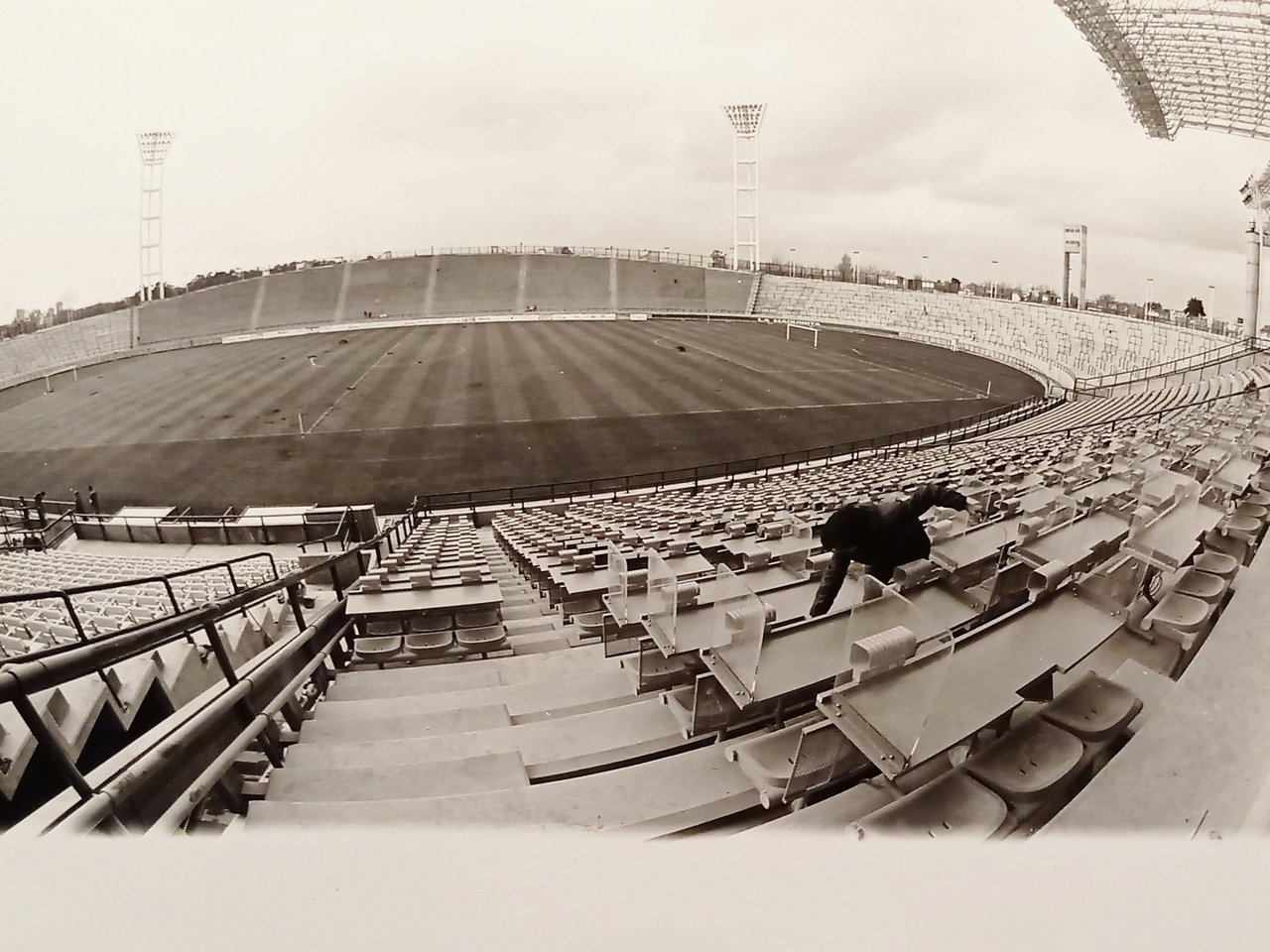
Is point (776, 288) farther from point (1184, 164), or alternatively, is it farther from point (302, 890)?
point (302, 890)

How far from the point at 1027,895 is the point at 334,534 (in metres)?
11.0

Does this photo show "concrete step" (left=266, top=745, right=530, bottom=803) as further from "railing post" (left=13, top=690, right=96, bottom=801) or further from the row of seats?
the row of seats

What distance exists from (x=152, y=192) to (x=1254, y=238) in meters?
28.6

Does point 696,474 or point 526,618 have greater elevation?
point 696,474

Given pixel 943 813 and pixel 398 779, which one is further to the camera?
pixel 398 779

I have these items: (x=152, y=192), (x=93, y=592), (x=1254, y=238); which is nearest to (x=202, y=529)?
(x=93, y=592)

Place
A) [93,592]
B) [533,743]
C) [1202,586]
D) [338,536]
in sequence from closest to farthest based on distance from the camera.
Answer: [533,743] < [1202,586] < [93,592] < [338,536]

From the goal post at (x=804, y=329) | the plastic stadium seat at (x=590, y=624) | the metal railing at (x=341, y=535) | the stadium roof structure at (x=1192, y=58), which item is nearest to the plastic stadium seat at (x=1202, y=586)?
the plastic stadium seat at (x=590, y=624)

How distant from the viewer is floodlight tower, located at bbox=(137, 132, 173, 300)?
379 cm

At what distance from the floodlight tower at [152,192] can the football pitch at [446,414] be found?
5.36 meters

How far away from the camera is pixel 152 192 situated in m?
7.83

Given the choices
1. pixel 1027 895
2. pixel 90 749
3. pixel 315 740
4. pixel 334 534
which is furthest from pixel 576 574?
pixel 334 534

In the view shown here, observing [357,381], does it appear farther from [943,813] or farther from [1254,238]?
[1254,238]

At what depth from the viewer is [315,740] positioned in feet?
7.55
